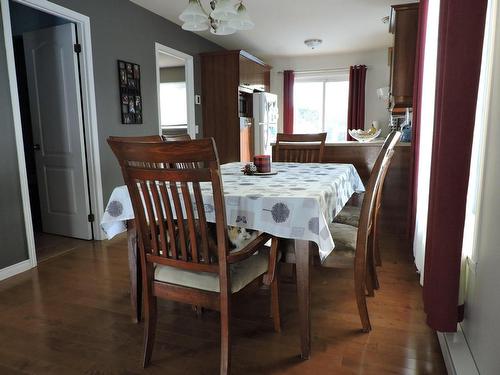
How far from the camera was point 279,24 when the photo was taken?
4527mm

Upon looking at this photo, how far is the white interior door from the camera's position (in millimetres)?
3186

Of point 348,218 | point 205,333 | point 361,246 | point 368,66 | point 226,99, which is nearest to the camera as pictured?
point 361,246

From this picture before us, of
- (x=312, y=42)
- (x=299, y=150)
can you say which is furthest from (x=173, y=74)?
(x=299, y=150)

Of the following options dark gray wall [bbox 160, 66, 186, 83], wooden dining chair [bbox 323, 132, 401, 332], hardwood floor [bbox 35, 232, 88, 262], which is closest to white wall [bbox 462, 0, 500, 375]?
wooden dining chair [bbox 323, 132, 401, 332]

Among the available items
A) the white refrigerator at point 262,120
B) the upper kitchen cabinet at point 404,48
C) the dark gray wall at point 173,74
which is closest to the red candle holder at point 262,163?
the upper kitchen cabinet at point 404,48

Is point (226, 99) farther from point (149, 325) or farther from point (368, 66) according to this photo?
point (149, 325)

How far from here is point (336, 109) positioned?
22.0 ft

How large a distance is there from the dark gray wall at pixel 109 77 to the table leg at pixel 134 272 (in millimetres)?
1330

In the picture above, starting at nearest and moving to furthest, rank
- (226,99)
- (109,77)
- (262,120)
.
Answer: (109,77), (226,99), (262,120)

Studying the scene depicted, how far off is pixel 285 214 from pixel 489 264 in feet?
2.39

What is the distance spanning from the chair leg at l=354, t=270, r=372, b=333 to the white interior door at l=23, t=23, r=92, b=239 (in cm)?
264

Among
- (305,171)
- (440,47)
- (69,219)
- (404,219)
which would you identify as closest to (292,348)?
(305,171)

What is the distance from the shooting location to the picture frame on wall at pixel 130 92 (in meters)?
3.56

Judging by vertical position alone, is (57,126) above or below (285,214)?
above
